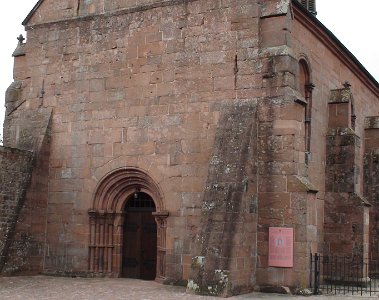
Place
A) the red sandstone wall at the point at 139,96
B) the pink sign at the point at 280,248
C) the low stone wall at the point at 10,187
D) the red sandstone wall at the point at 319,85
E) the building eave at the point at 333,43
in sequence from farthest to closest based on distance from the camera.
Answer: the red sandstone wall at the point at 319,85, the low stone wall at the point at 10,187, the building eave at the point at 333,43, the red sandstone wall at the point at 139,96, the pink sign at the point at 280,248

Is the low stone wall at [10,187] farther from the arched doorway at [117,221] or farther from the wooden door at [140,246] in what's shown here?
the wooden door at [140,246]

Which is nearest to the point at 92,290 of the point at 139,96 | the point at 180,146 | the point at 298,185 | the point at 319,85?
the point at 180,146

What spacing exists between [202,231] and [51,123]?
22.2 feet

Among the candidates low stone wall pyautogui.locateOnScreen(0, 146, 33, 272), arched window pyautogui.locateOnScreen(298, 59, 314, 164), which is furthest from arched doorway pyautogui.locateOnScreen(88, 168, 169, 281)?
arched window pyautogui.locateOnScreen(298, 59, 314, 164)

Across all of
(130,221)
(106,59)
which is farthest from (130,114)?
(130,221)

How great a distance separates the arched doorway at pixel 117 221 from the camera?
16.8m

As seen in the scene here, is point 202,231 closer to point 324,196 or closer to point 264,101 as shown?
point 264,101

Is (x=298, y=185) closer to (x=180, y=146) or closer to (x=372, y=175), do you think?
(x=180, y=146)

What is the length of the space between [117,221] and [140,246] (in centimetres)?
97

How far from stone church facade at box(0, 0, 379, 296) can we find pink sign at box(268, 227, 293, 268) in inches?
1.3

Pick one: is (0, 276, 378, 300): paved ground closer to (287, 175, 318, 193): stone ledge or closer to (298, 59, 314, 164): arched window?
(287, 175, 318, 193): stone ledge

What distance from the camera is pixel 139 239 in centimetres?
1711

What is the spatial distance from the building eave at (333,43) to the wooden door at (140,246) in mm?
Answer: 6932

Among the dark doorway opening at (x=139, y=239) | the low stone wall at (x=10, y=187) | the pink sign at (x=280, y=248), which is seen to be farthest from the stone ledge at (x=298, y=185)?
the low stone wall at (x=10, y=187)
